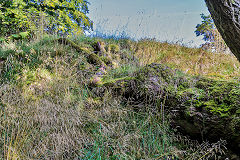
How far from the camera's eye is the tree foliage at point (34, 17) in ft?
18.7

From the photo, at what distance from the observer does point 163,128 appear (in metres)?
1.89

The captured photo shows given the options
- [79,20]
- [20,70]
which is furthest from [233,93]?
[79,20]

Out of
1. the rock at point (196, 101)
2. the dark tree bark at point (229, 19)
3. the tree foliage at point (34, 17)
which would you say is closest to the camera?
the dark tree bark at point (229, 19)

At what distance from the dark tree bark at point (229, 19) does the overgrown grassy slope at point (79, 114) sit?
666mm

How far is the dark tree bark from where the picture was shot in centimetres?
139

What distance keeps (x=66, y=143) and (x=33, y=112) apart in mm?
798

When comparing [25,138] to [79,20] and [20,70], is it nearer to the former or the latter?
[20,70]

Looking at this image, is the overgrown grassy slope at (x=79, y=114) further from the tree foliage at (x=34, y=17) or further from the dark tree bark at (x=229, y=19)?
the tree foliage at (x=34, y=17)

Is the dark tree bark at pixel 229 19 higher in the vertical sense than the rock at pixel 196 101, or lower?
higher

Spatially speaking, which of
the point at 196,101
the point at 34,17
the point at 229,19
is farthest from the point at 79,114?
the point at 34,17

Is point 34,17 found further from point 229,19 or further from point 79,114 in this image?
point 229,19

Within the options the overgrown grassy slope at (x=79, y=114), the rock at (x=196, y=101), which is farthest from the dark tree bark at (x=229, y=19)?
the overgrown grassy slope at (x=79, y=114)

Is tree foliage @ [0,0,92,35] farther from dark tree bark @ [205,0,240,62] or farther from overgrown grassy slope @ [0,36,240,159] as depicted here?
dark tree bark @ [205,0,240,62]

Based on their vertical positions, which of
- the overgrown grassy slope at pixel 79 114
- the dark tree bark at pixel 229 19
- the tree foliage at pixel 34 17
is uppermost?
the tree foliage at pixel 34 17
